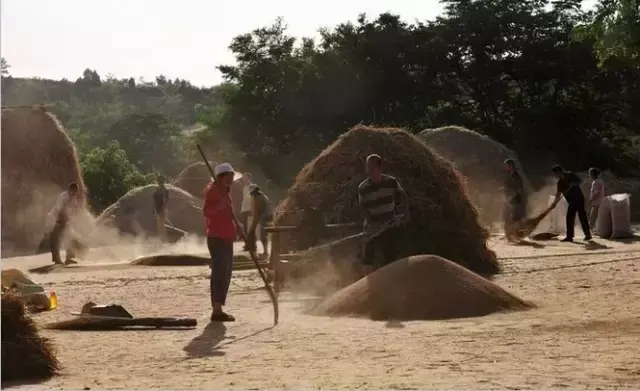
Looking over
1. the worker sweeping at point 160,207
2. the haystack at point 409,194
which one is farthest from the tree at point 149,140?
the haystack at point 409,194

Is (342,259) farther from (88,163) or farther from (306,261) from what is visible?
(88,163)

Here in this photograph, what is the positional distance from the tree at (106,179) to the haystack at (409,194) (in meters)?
24.5

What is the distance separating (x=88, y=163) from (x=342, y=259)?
27631mm

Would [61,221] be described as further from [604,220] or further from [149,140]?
[149,140]

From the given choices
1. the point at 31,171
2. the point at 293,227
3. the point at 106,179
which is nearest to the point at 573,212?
the point at 293,227

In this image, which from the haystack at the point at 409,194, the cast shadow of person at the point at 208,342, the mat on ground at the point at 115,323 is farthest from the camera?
the haystack at the point at 409,194

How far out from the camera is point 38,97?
346ft

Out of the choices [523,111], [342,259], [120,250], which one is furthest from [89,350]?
[523,111]

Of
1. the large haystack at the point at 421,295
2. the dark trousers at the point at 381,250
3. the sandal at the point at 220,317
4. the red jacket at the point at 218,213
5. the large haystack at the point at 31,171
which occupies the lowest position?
the sandal at the point at 220,317

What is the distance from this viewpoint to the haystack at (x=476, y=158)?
28500mm

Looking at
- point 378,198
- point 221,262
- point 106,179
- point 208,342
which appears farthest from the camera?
point 106,179

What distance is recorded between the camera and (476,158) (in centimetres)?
2917

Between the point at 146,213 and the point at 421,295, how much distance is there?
19008mm

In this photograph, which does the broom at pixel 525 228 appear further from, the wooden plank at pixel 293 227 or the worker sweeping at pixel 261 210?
the wooden plank at pixel 293 227
